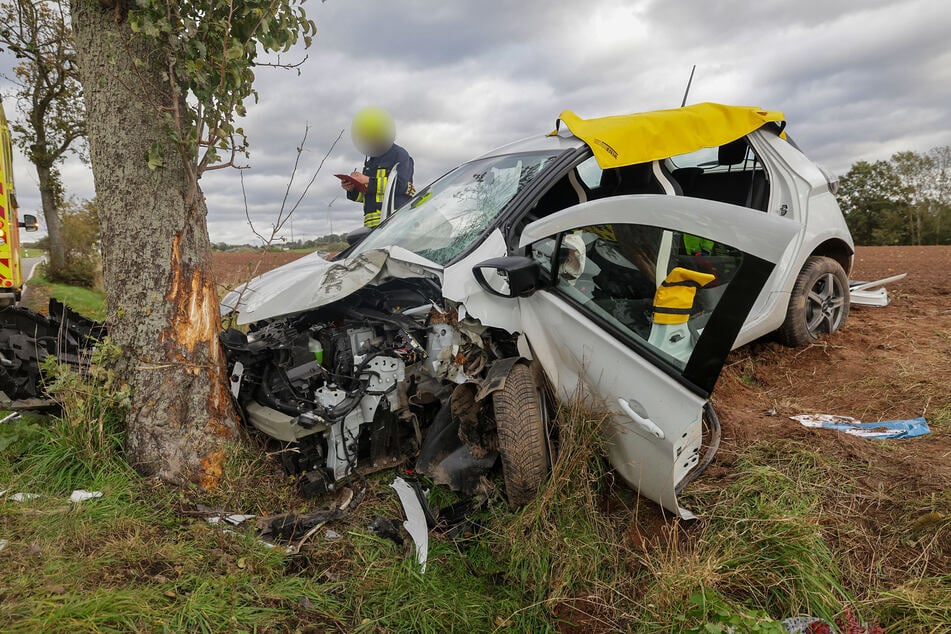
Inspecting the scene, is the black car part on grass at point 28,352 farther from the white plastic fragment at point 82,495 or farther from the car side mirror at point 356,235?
the car side mirror at point 356,235

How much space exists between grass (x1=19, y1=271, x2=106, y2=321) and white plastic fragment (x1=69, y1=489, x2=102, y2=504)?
6378 millimetres

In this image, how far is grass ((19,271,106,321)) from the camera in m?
8.85

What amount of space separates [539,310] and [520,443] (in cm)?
68

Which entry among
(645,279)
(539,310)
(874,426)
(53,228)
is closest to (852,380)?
(874,426)

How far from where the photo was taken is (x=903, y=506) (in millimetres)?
2252

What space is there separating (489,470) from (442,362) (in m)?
0.61

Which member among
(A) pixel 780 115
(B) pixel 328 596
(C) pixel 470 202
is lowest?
(B) pixel 328 596

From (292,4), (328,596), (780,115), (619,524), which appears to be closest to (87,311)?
(292,4)

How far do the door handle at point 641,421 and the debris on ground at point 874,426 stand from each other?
1.23 meters

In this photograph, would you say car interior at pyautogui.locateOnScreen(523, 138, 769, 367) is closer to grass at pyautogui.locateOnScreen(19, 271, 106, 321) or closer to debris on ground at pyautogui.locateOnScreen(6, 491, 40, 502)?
debris on ground at pyautogui.locateOnScreen(6, 491, 40, 502)

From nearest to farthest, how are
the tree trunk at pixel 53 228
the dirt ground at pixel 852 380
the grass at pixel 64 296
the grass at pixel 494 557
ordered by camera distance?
the grass at pixel 494 557 < the dirt ground at pixel 852 380 < the grass at pixel 64 296 < the tree trunk at pixel 53 228

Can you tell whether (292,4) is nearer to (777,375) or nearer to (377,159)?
(377,159)

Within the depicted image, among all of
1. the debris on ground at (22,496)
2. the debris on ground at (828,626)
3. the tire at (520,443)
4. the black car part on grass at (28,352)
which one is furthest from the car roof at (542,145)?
the debris on ground at (22,496)

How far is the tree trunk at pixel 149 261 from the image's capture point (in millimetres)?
2854
